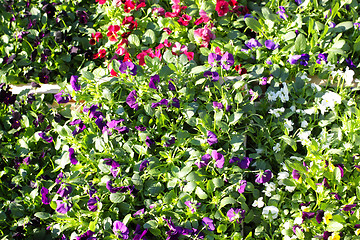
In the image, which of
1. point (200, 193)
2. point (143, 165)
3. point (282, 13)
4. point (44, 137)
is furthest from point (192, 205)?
point (282, 13)

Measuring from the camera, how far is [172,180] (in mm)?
1834

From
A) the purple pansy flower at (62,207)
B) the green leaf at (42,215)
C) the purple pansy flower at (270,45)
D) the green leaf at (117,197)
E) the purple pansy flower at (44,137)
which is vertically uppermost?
the purple pansy flower at (270,45)

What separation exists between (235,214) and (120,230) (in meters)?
0.51

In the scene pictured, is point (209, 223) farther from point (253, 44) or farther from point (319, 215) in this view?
point (253, 44)

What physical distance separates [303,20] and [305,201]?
1.24 m

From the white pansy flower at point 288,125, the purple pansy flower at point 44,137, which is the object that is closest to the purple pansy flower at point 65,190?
the purple pansy flower at point 44,137

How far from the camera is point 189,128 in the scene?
2074mm

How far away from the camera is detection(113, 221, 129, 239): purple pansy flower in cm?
164

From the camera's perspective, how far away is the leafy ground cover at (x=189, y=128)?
1.77m

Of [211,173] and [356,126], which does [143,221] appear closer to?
[211,173]

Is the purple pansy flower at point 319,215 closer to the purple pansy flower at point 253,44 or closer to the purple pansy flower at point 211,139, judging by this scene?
the purple pansy flower at point 211,139

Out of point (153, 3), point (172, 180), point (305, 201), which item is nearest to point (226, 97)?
point (172, 180)

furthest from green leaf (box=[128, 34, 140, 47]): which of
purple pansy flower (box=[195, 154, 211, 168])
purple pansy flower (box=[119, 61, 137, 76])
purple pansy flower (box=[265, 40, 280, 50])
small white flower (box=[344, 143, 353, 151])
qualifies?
small white flower (box=[344, 143, 353, 151])

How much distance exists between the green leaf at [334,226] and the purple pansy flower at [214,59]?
97 cm
